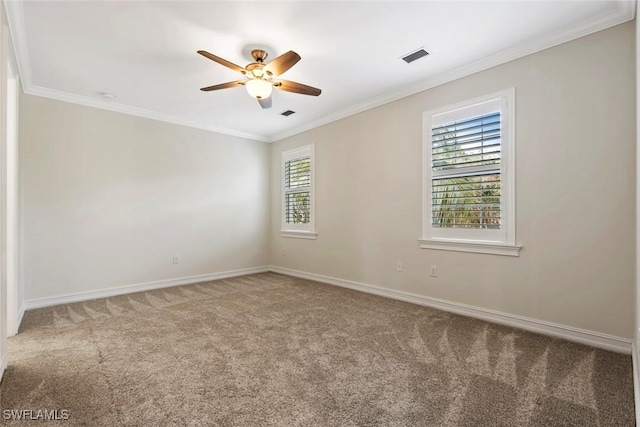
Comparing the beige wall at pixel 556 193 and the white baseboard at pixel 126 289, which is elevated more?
the beige wall at pixel 556 193

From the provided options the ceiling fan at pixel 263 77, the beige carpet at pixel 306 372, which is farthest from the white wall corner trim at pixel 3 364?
the ceiling fan at pixel 263 77

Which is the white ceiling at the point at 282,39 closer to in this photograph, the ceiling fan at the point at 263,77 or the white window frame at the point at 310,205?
the ceiling fan at the point at 263,77

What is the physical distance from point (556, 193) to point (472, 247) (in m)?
0.86

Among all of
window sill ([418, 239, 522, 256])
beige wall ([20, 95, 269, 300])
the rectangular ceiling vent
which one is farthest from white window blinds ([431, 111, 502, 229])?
beige wall ([20, 95, 269, 300])

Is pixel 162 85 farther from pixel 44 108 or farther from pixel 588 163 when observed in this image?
pixel 588 163

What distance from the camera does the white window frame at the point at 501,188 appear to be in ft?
9.45

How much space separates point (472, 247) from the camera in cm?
314

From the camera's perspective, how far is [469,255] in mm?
3178

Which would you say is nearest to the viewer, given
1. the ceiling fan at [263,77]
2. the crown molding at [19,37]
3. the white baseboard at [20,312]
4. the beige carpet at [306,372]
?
the beige carpet at [306,372]

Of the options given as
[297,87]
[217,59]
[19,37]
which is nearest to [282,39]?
[297,87]

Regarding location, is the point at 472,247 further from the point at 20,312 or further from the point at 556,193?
the point at 20,312

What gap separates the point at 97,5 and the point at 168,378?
2.64 metres

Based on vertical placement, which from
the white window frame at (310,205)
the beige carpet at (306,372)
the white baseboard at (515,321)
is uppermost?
the white window frame at (310,205)

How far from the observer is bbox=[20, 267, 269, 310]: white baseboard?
11.8 ft
